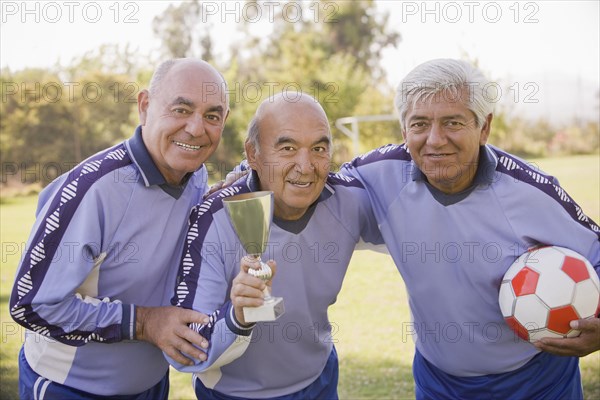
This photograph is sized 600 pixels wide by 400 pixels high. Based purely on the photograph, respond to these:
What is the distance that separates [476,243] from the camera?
279 centimetres

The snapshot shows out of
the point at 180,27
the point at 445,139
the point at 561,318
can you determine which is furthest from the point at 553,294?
the point at 180,27

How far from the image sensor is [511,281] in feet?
8.73

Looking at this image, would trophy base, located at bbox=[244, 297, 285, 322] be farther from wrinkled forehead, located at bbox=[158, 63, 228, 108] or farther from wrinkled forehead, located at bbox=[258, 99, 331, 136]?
wrinkled forehead, located at bbox=[158, 63, 228, 108]

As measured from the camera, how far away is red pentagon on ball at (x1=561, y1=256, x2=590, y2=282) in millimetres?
2564

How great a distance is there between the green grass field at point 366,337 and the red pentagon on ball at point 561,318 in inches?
108

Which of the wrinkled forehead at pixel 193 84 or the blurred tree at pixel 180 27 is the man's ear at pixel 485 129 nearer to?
the wrinkled forehead at pixel 193 84

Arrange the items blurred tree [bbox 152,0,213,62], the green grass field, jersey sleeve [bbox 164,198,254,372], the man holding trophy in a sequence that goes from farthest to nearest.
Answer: blurred tree [bbox 152,0,213,62] → the green grass field → the man holding trophy → jersey sleeve [bbox 164,198,254,372]

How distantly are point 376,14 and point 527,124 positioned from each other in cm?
1292

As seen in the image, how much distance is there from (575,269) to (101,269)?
2.08m

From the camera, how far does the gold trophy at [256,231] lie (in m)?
2.12

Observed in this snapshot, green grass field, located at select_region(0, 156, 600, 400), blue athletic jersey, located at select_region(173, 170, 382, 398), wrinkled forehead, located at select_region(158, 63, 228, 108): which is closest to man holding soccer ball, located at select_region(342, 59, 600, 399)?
blue athletic jersey, located at select_region(173, 170, 382, 398)

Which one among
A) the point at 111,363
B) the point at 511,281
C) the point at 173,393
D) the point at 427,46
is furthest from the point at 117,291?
the point at 427,46

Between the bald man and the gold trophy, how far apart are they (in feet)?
1.33

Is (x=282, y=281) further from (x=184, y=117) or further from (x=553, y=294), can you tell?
(x=553, y=294)
